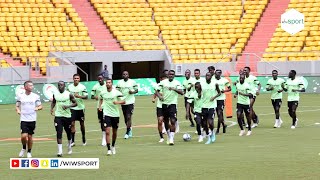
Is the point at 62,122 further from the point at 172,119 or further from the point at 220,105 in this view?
the point at 220,105

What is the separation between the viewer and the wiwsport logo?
64.9m

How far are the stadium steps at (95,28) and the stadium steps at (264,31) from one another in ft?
28.3

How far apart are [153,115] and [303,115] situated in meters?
6.88

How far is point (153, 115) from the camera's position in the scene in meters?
44.1

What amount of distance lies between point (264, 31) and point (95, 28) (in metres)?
11.8

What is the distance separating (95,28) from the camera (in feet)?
212

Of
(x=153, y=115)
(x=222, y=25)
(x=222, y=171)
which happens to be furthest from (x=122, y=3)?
(x=222, y=171)

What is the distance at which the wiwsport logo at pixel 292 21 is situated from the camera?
64.9 meters

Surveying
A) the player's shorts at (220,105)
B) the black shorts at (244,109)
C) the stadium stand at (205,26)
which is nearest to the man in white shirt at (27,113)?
the player's shorts at (220,105)

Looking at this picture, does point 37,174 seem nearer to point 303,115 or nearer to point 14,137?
point 14,137

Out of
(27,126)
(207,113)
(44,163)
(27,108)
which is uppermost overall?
(27,108)

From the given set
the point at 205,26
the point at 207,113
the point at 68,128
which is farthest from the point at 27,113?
the point at 205,26

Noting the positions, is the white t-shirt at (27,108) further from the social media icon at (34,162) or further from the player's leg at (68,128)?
the social media icon at (34,162)

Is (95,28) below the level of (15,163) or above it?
above
